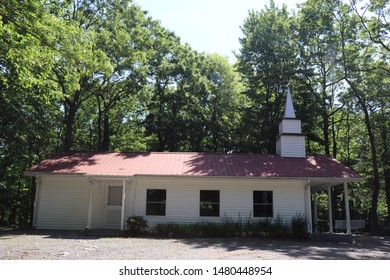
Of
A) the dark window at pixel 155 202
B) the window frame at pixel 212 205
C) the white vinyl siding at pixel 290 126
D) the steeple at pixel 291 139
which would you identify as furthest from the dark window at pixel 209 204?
the white vinyl siding at pixel 290 126

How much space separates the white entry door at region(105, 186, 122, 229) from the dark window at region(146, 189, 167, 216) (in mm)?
1676

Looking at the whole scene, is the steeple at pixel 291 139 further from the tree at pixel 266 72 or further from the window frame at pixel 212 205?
the tree at pixel 266 72

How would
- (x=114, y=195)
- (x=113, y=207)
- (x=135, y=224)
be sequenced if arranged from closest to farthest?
(x=135, y=224) < (x=113, y=207) < (x=114, y=195)

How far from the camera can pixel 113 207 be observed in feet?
57.1

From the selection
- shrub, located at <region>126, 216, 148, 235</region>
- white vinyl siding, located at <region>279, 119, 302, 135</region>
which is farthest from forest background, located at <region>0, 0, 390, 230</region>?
shrub, located at <region>126, 216, 148, 235</region>

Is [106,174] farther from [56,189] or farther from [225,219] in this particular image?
[225,219]

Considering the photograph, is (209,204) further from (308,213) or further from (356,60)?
(356,60)

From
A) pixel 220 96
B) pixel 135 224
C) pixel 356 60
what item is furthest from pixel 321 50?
pixel 135 224

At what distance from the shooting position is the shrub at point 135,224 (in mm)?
15273

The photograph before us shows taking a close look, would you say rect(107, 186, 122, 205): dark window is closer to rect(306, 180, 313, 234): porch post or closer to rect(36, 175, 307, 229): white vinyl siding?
rect(36, 175, 307, 229): white vinyl siding

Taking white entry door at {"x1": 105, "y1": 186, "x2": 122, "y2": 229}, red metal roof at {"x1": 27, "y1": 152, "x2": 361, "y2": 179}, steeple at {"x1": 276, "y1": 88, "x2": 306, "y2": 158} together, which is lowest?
white entry door at {"x1": 105, "y1": 186, "x2": 122, "y2": 229}

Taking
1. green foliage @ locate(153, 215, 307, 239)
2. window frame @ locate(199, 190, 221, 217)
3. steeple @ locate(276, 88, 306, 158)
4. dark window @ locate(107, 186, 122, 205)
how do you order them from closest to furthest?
green foliage @ locate(153, 215, 307, 239) < window frame @ locate(199, 190, 221, 217) < dark window @ locate(107, 186, 122, 205) < steeple @ locate(276, 88, 306, 158)

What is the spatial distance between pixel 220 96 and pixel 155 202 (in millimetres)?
17655

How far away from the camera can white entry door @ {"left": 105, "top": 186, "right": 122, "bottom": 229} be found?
1733 centimetres
